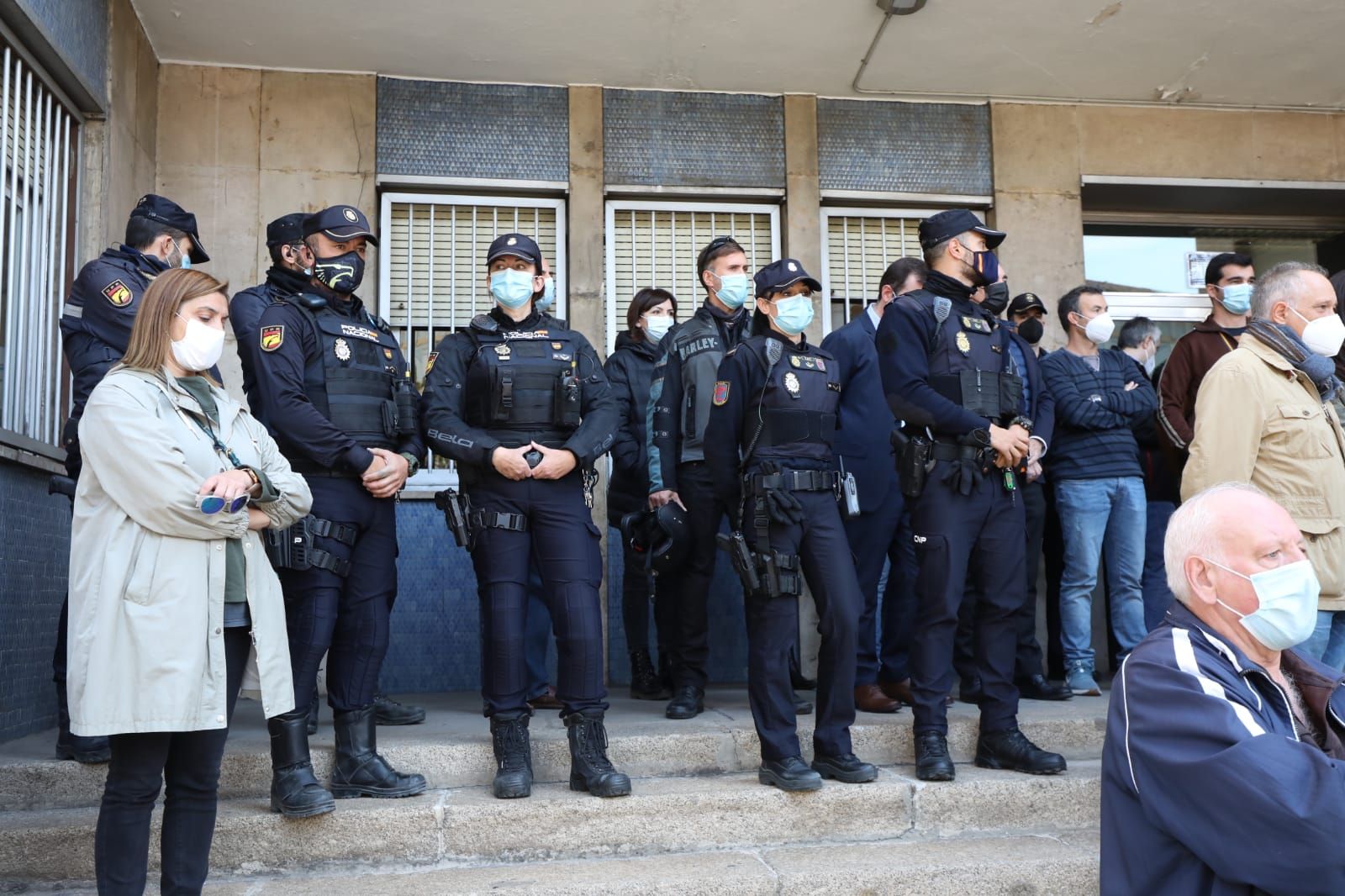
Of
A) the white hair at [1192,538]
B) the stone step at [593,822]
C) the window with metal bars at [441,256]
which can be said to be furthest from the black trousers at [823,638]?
the window with metal bars at [441,256]

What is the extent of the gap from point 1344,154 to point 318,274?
698 centimetres

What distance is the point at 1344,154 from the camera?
804cm

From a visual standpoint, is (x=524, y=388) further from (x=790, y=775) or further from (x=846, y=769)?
(x=846, y=769)

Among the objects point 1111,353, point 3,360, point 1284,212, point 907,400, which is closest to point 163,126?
point 3,360

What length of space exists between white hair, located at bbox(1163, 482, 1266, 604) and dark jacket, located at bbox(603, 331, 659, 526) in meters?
3.73

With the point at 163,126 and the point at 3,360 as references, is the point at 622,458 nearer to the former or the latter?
the point at 3,360

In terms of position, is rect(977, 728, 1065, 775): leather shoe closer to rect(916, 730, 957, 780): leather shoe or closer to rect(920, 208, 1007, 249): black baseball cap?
rect(916, 730, 957, 780): leather shoe

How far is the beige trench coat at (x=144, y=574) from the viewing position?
10.4 feet

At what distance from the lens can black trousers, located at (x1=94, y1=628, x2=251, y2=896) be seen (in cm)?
322

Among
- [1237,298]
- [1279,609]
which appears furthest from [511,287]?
[1237,298]

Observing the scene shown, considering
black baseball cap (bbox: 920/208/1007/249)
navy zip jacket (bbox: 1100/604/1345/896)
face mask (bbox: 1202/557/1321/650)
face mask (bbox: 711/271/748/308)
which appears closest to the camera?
navy zip jacket (bbox: 1100/604/1345/896)

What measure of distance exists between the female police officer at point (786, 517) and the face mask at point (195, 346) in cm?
205

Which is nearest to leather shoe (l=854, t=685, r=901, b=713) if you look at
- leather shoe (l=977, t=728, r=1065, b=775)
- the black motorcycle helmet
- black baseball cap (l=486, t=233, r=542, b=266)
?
leather shoe (l=977, t=728, r=1065, b=775)

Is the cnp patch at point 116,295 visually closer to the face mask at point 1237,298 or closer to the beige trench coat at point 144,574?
the beige trench coat at point 144,574
